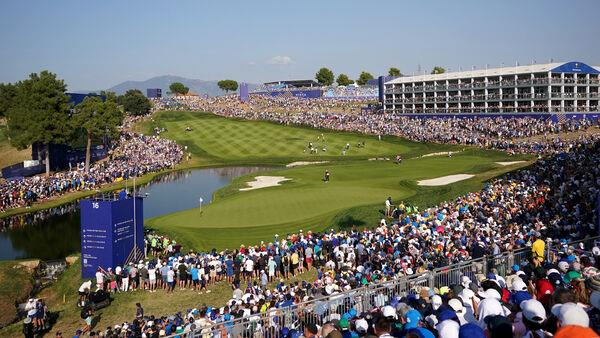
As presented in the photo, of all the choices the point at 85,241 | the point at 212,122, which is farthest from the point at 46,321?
the point at 212,122

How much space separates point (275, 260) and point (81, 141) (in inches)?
2077

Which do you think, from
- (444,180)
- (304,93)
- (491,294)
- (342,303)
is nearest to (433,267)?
(342,303)

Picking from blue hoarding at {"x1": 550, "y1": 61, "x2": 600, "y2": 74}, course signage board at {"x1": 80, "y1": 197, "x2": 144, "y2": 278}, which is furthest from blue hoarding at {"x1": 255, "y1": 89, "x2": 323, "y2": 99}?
course signage board at {"x1": 80, "y1": 197, "x2": 144, "y2": 278}

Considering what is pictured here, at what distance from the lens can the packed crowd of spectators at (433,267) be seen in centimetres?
1009

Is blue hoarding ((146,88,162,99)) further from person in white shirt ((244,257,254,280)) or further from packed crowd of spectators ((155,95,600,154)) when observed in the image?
person in white shirt ((244,257,254,280))

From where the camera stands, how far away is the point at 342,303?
49.6 feet

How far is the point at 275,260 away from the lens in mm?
23844

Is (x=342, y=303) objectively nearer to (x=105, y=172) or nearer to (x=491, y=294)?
(x=491, y=294)

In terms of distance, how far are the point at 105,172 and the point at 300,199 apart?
94.5ft

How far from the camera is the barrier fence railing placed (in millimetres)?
13836

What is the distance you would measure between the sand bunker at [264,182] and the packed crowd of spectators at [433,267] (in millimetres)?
20278

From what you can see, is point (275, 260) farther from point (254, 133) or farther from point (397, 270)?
point (254, 133)

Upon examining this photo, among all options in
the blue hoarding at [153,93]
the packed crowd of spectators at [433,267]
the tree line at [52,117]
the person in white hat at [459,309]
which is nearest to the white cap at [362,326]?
the packed crowd of spectators at [433,267]

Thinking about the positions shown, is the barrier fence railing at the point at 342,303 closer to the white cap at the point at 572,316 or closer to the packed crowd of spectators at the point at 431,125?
the white cap at the point at 572,316
